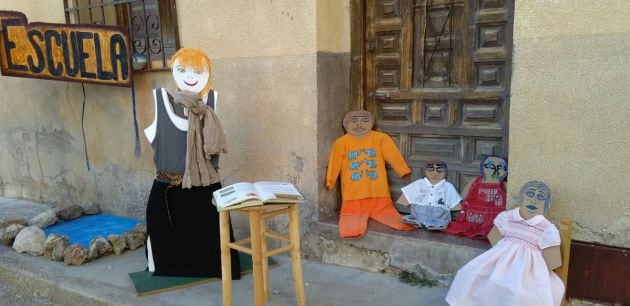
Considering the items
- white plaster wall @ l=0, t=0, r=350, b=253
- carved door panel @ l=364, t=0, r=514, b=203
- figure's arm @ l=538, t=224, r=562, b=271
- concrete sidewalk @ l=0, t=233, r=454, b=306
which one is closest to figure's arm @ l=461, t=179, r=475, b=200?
carved door panel @ l=364, t=0, r=514, b=203

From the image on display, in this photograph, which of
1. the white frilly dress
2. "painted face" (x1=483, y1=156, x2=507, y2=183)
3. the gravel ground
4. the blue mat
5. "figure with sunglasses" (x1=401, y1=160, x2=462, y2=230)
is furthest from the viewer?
the blue mat

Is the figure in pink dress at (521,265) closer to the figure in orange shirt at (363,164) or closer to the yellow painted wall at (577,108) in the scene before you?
the yellow painted wall at (577,108)

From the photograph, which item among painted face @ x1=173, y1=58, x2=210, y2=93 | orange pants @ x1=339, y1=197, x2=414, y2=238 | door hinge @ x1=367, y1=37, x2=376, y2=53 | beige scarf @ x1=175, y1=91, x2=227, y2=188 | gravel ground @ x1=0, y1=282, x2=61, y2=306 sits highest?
door hinge @ x1=367, y1=37, x2=376, y2=53

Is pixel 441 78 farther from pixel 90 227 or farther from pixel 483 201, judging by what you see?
pixel 90 227

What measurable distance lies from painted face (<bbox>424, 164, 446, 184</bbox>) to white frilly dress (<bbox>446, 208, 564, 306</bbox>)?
852 millimetres

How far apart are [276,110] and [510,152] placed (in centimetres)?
180

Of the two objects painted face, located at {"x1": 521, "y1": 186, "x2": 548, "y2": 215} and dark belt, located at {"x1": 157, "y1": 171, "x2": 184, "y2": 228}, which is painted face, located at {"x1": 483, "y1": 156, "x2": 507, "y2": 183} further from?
dark belt, located at {"x1": 157, "y1": 171, "x2": 184, "y2": 228}

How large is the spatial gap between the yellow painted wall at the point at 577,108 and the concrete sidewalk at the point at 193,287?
104 centimetres

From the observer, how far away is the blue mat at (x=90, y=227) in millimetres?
4581

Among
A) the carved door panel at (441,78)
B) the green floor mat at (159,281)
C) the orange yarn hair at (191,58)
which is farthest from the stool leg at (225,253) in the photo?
the carved door panel at (441,78)

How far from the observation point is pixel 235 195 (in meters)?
2.76

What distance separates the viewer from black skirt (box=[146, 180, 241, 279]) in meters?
3.50

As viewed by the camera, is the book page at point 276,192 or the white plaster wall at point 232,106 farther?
the white plaster wall at point 232,106

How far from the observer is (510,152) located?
9.82 ft
